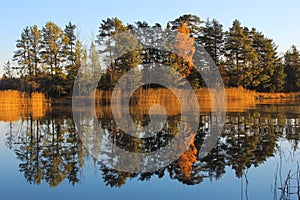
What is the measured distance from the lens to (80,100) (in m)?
25.7

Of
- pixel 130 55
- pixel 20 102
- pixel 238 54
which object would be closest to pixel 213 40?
pixel 238 54

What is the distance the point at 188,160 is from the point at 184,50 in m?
21.9

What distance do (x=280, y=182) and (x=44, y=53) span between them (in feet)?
92.4

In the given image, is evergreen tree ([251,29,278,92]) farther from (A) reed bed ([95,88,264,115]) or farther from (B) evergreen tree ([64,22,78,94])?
(B) evergreen tree ([64,22,78,94])

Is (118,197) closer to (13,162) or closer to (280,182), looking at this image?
(280,182)

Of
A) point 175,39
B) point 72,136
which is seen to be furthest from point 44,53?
point 72,136

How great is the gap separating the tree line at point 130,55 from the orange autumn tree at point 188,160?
20152 mm

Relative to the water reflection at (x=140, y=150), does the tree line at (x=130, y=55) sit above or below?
above

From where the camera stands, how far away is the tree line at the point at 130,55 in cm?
2667

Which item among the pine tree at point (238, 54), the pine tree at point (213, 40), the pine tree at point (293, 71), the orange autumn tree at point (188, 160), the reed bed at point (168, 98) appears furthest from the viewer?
the pine tree at point (293, 71)

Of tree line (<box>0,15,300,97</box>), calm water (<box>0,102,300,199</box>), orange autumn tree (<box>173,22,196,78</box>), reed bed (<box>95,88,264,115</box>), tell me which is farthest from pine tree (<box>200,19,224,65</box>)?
calm water (<box>0,102,300,199</box>)

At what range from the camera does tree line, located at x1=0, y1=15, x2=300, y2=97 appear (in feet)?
87.5

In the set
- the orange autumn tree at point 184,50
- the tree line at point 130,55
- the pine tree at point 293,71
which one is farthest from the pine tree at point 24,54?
the pine tree at point 293,71

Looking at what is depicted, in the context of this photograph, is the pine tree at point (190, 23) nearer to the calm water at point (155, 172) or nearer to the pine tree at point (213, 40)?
the pine tree at point (213, 40)
